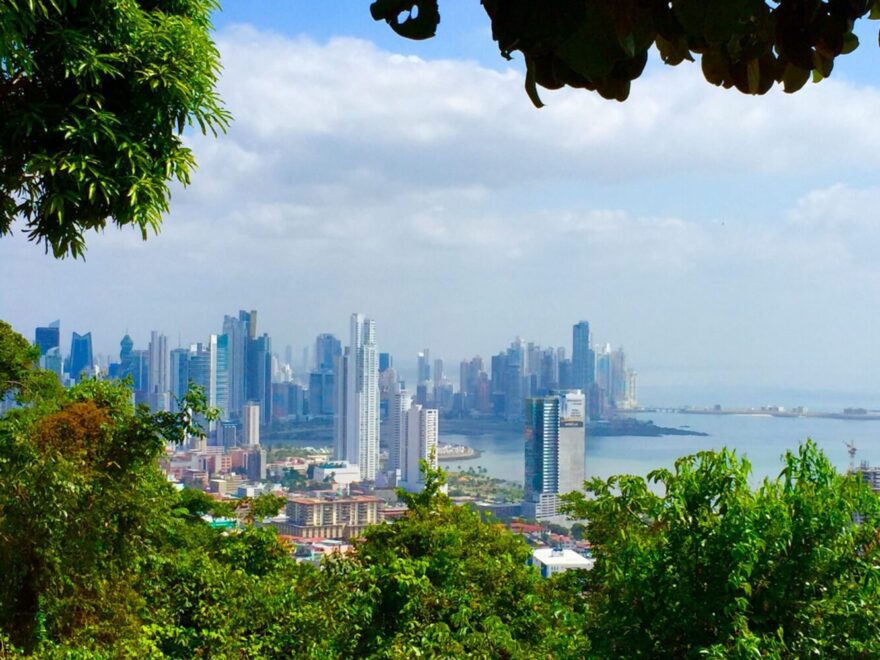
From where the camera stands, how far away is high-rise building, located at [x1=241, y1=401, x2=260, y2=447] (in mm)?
32188

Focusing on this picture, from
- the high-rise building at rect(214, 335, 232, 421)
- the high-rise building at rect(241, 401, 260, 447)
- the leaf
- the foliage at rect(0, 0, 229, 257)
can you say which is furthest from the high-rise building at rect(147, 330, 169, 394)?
the leaf

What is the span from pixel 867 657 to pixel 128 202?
7.87ft

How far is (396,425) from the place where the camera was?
1234 inches

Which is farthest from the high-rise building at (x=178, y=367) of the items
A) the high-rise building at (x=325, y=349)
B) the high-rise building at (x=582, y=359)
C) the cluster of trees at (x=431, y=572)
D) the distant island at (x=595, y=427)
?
the cluster of trees at (x=431, y=572)

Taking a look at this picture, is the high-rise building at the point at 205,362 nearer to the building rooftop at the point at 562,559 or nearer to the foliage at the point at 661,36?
the building rooftop at the point at 562,559

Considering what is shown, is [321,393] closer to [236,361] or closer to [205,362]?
[236,361]

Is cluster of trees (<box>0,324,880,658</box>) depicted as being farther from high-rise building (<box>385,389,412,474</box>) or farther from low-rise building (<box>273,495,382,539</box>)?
high-rise building (<box>385,389,412,474</box>)

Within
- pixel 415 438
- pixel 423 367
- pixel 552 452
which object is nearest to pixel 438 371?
pixel 423 367

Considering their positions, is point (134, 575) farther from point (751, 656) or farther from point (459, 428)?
point (459, 428)

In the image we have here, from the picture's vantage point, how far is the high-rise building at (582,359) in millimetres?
32719

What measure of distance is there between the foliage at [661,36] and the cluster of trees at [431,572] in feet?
6.87

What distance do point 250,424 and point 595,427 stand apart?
12380 millimetres

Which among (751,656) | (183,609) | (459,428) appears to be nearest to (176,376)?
(459,428)

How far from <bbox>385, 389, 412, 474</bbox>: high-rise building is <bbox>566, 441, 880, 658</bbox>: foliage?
25.4 metres
